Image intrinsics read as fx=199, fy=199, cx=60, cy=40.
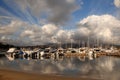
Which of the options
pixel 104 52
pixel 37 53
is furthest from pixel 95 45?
pixel 37 53

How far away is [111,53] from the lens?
380 ft

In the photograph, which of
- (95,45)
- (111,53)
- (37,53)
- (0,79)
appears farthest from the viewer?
(95,45)

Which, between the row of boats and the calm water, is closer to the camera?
the calm water

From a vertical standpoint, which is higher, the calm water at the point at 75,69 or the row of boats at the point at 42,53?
the row of boats at the point at 42,53

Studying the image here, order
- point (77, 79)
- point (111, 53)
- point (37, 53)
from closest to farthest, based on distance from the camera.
A: point (77, 79) → point (37, 53) → point (111, 53)

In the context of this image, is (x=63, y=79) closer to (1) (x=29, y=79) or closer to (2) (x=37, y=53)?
(1) (x=29, y=79)

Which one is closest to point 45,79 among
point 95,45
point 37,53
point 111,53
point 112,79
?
point 112,79

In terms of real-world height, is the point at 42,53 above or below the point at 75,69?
above

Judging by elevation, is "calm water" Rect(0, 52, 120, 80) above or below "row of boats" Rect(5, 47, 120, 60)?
below

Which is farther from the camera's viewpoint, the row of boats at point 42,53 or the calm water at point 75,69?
the row of boats at point 42,53

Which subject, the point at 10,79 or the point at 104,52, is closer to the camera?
the point at 10,79

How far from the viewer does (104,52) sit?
A: 11950 centimetres

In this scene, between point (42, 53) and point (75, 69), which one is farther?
point (42, 53)

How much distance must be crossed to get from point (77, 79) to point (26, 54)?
75.8 m
